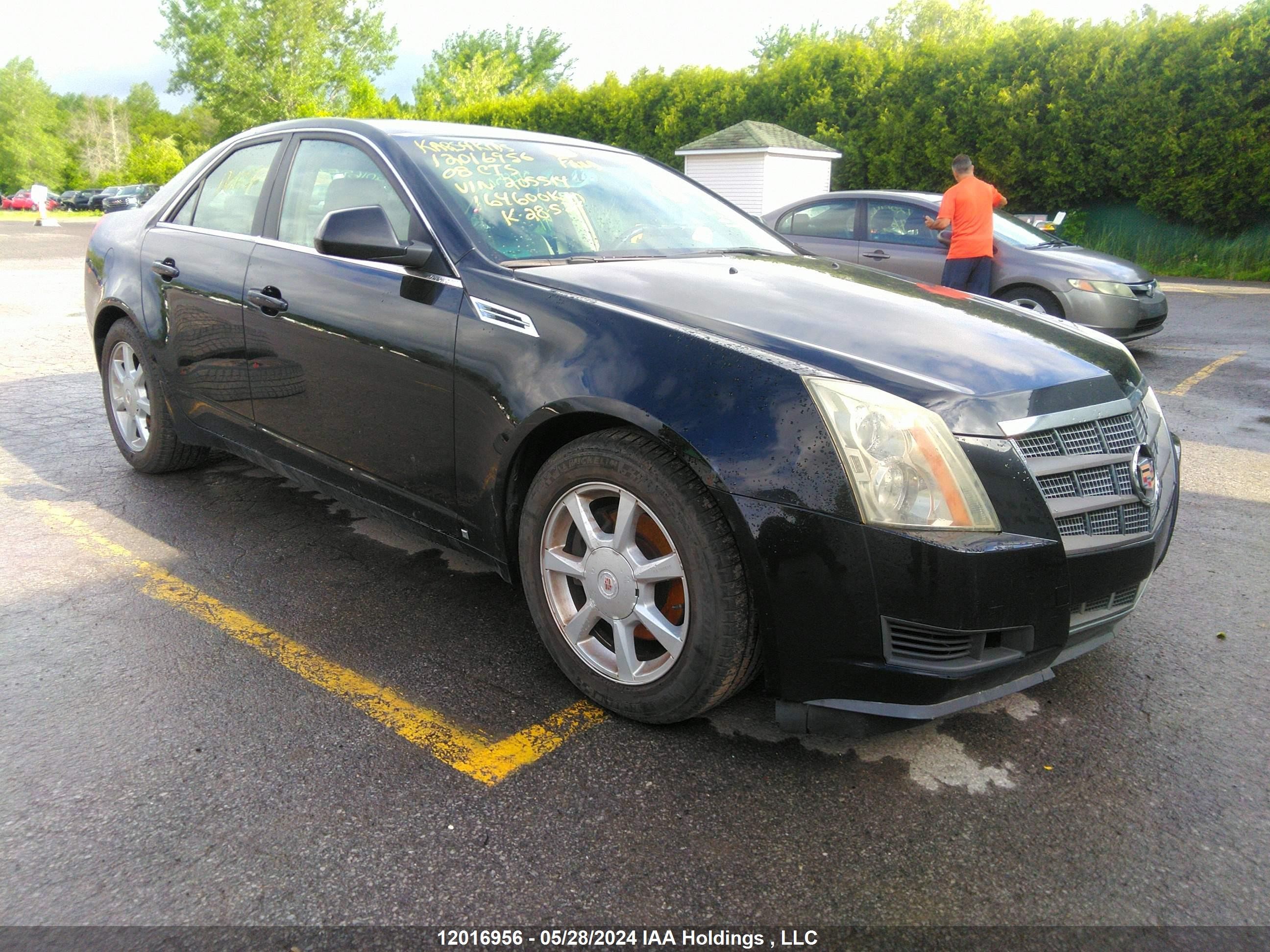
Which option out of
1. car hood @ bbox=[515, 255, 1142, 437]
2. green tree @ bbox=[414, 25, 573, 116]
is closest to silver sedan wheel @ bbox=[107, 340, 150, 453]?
car hood @ bbox=[515, 255, 1142, 437]

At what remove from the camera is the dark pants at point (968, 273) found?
28.2 ft

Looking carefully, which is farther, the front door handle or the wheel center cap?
the front door handle

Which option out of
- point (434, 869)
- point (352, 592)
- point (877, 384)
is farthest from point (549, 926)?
point (352, 592)

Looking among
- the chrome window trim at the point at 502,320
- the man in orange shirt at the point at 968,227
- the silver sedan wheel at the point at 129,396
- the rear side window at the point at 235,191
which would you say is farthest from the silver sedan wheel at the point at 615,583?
the man in orange shirt at the point at 968,227

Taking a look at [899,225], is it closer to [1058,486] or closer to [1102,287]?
[1102,287]

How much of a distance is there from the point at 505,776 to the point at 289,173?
259cm

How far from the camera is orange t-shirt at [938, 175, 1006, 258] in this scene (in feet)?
27.5

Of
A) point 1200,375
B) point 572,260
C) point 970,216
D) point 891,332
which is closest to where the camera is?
point 891,332

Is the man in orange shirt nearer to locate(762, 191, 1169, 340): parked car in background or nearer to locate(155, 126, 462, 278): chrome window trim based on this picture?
locate(762, 191, 1169, 340): parked car in background

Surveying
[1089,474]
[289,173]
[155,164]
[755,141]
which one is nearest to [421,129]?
[289,173]

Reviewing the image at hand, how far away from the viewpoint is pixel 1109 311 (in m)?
8.50

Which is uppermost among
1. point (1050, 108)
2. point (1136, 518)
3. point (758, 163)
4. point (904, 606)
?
point (1050, 108)

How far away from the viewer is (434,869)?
2.11 meters

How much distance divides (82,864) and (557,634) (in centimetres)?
126
